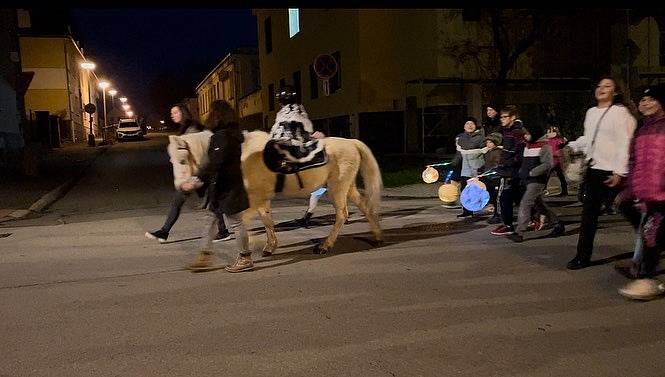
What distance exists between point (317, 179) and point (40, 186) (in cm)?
1194

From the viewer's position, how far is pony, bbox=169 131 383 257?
23.7ft

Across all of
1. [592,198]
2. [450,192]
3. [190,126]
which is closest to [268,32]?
[450,192]

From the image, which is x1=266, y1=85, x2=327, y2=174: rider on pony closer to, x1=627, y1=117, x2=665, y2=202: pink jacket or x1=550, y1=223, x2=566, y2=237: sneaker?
x1=550, y1=223, x2=566, y2=237: sneaker

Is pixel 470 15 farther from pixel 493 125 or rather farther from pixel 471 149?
pixel 471 149

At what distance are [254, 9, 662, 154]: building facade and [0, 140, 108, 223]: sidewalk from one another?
9.88 m

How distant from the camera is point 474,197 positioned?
9820 millimetres

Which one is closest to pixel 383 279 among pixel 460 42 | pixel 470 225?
pixel 470 225

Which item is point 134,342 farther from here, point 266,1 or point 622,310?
point 622,310

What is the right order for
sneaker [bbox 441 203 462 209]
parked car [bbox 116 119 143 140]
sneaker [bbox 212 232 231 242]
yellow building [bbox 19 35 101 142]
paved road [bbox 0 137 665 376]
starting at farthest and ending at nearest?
1. parked car [bbox 116 119 143 140]
2. yellow building [bbox 19 35 101 142]
3. sneaker [bbox 441 203 462 209]
4. sneaker [bbox 212 232 231 242]
5. paved road [bbox 0 137 665 376]

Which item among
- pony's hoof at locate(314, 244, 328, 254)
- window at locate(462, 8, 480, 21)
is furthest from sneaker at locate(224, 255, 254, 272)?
window at locate(462, 8, 480, 21)

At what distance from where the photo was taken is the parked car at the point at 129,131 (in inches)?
1922

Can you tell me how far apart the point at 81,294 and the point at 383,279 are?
9.79 ft

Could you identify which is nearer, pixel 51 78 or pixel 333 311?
pixel 333 311

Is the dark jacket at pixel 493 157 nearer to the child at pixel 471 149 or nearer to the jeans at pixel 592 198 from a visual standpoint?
the child at pixel 471 149
